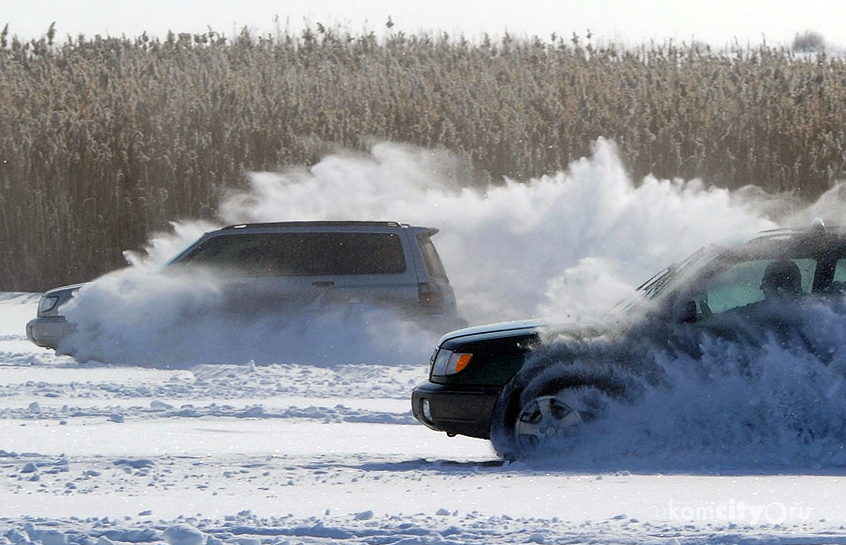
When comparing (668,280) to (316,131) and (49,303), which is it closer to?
(49,303)

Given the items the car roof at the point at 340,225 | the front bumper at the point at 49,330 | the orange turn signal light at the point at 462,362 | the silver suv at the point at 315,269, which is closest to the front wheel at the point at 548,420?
the orange turn signal light at the point at 462,362

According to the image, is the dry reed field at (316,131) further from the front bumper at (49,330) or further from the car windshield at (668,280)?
the car windshield at (668,280)

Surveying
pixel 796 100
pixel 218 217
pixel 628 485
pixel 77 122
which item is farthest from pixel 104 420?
pixel 796 100

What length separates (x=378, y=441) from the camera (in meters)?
8.27

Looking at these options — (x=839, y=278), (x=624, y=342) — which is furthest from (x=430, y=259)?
(x=839, y=278)

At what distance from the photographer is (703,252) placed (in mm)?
7680

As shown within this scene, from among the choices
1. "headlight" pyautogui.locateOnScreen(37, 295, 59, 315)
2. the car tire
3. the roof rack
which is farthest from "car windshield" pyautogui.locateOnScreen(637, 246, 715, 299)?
"headlight" pyautogui.locateOnScreen(37, 295, 59, 315)

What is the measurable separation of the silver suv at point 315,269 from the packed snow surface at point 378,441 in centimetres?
26

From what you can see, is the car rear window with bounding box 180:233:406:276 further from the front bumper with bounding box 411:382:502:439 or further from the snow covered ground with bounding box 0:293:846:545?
the front bumper with bounding box 411:382:502:439

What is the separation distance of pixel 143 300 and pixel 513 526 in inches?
336

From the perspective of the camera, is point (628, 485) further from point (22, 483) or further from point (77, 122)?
point (77, 122)

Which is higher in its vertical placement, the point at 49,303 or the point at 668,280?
the point at 49,303

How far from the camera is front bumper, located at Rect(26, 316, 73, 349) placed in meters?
13.3

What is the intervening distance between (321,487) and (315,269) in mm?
6993
